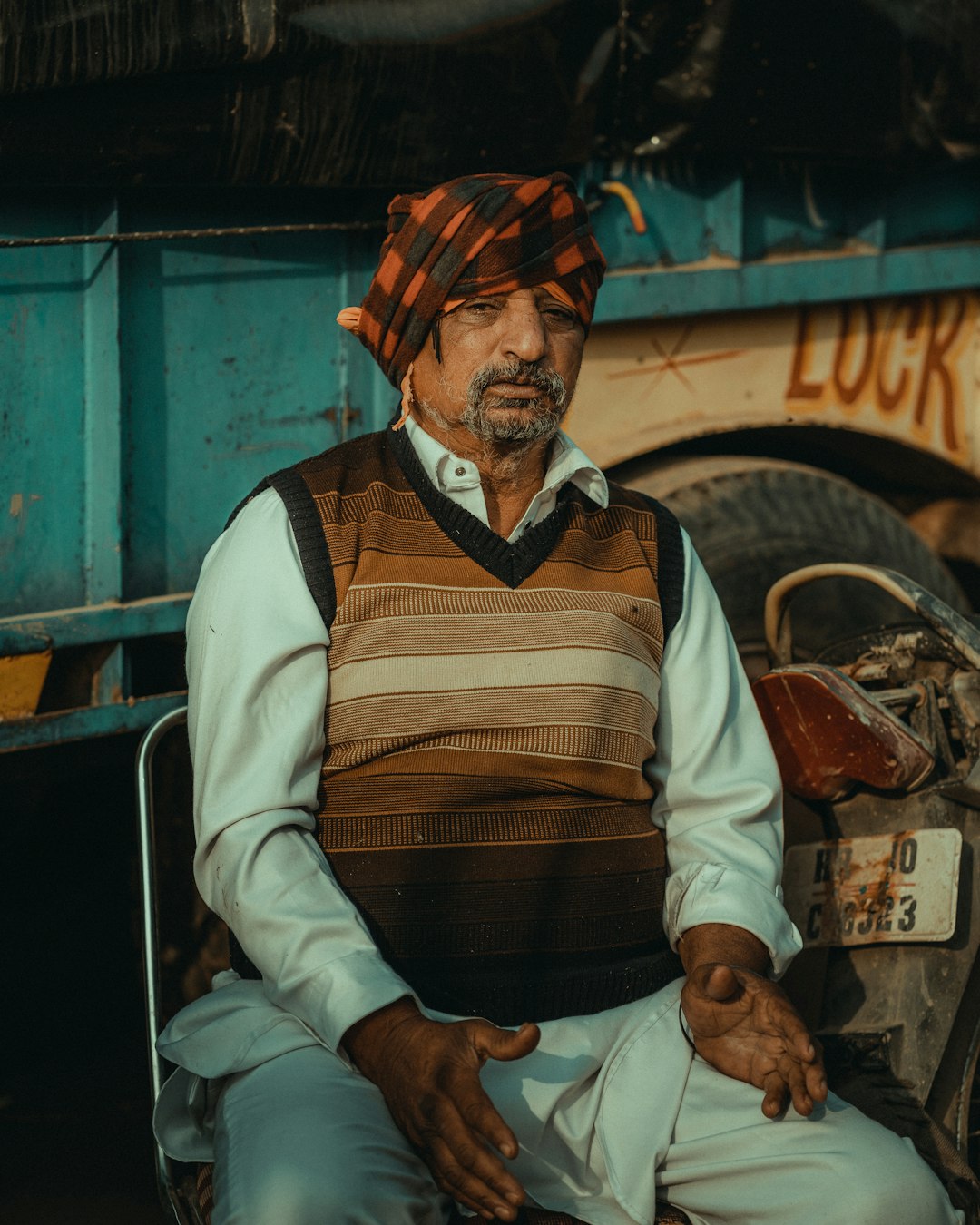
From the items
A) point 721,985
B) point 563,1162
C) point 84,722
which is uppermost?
point 84,722

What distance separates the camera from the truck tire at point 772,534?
11.1ft

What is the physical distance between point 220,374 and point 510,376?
0.82 m

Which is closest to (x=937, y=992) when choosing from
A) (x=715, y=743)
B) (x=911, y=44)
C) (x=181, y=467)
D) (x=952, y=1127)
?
→ (x=952, y=1127)

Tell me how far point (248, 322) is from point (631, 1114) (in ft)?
5.38

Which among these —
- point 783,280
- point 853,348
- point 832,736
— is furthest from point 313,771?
point 853,348

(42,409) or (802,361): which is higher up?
(802,361)

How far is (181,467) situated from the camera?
2.83 m

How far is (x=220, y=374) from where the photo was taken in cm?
283

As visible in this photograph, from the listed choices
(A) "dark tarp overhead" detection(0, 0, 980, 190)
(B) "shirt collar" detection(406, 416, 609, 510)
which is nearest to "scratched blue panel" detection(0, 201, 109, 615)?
(A) "dark tarp overhead" detection(0, 0, 980, 190)

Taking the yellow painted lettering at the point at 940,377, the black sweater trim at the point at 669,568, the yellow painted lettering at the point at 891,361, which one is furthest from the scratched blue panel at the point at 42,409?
the yellow painted lettering at the point at 940,377

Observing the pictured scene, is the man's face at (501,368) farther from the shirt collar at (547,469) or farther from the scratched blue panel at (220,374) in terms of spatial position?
the scratched blue panel at (220,374)

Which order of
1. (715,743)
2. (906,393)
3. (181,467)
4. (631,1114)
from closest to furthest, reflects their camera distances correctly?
1. (631,1114)
2. (715,743)
3. (181,467)
4. (906,393)

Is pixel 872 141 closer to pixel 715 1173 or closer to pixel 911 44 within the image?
pixel 911 44

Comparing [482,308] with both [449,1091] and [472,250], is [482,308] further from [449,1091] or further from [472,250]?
[449,1091]
